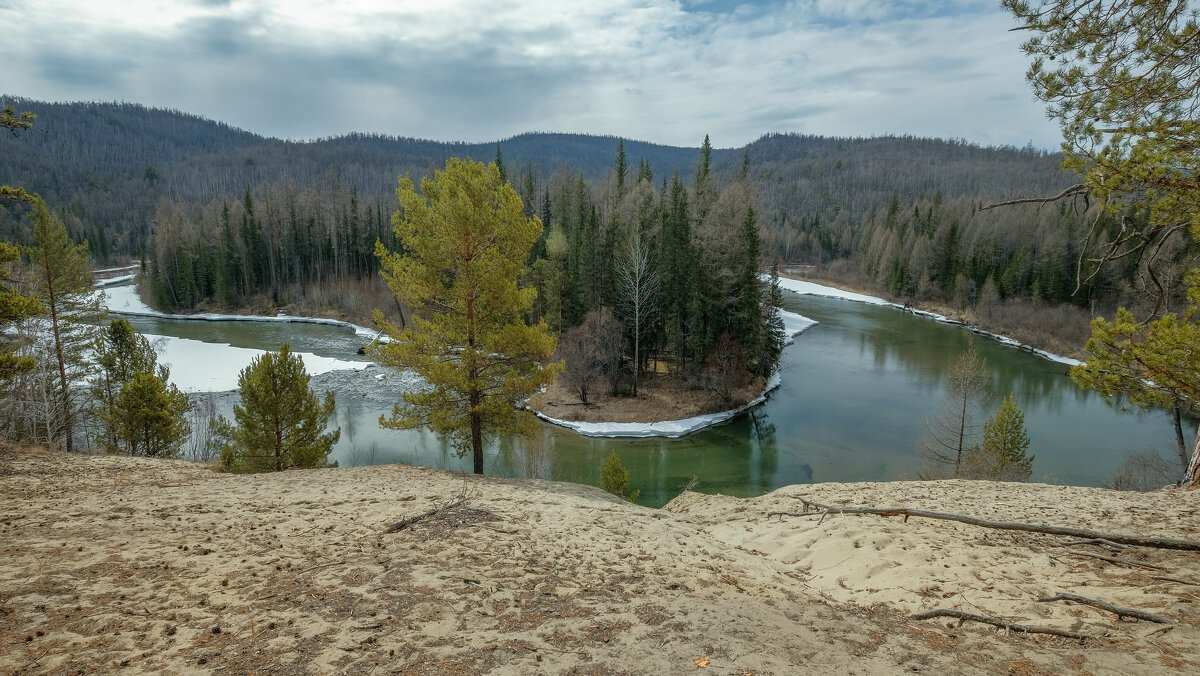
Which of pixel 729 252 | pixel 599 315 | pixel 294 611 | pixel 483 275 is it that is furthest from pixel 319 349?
pixel 294 611

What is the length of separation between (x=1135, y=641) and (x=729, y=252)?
3136 cm

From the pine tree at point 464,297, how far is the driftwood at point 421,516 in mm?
4681

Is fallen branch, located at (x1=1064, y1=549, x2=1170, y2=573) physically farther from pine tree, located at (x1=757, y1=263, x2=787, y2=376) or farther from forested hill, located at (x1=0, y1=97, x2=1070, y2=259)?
forested hill, located at (x1=0, y1=97, x2=1070, y2=259)

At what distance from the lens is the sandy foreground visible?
3912 millimetres

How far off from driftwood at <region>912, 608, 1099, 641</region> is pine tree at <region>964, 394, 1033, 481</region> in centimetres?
1591

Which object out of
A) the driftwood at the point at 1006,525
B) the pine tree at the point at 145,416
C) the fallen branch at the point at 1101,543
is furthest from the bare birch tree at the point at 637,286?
the fallen branch at the point at 1101,543

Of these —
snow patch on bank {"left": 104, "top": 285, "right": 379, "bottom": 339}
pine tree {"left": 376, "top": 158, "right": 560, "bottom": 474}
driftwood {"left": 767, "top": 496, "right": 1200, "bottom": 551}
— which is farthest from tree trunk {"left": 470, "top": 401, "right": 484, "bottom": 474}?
snow patch on bank {"left": 104, "top": 285, "right": 379, "bottom": 339}


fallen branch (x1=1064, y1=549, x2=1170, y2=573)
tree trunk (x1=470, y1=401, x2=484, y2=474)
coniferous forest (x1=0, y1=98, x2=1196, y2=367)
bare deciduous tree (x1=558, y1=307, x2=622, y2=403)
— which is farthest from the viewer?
coniferous forest (x1=0, y1=98, x2=1196, y2=367)

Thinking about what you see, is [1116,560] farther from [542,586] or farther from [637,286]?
[637,286]

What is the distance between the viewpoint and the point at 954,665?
3.96 m

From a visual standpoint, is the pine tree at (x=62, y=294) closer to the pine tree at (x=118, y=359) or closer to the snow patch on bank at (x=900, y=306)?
the pine tree at (x=118, y=359)

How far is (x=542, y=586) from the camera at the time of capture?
5.35m

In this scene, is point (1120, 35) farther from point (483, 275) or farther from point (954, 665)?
point (483, 275)

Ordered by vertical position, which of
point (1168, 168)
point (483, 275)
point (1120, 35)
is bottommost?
point (483, 275)
